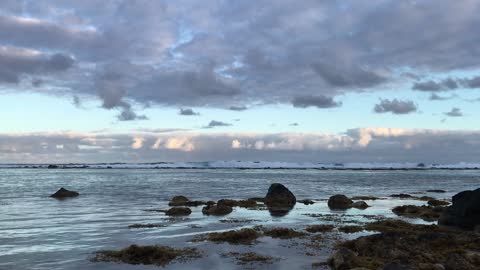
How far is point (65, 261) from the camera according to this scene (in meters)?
19.2

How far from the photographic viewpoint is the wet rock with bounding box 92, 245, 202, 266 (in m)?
19.3

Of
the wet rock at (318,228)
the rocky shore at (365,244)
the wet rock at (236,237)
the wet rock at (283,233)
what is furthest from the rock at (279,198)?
the wet rock at (236,237)

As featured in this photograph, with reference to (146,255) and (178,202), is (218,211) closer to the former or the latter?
(178,202)

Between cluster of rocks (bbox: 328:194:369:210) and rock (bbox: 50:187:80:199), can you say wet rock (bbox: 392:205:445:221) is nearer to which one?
cluster of rocks (bbox: 328:194:369:210)

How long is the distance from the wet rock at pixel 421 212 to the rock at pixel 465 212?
13.1 feet

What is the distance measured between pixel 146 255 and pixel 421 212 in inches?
1129

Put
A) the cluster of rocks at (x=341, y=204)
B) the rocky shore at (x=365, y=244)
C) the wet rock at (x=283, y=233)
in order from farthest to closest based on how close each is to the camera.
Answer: the cluster of rocks at (x=341, y=204) → the wet rock at (x=283, y=233) → the rocky shore at (x=365, y=244)

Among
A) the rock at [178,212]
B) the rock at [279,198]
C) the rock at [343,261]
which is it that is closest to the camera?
the rock at [343,261]

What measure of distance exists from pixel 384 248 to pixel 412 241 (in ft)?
5.55

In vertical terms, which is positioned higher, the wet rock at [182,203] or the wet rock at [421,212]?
the wet rock at [182,203]

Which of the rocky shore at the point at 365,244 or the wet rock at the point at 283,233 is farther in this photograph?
the wet rock at the point at 283,233

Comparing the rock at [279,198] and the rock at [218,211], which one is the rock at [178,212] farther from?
the rock at [279,198]

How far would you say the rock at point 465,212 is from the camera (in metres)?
30.0

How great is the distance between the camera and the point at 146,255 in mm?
20016
